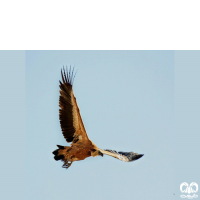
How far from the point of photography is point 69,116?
10297 millimetres

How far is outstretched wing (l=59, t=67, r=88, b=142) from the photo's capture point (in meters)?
10.2

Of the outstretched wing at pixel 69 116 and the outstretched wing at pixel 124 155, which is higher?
the outstretched wing at pixel 69 116

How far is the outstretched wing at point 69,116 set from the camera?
1023 centimetres

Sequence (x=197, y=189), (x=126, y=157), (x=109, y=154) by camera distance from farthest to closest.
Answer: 1. (x=197, y=189)
2. (x=126, y=157)
3. (x=109, y=154)

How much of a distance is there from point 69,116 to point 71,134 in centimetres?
55

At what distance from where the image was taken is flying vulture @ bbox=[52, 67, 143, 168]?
1016 centimetres

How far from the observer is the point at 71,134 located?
10344mm

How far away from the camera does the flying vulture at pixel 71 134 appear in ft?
33.3

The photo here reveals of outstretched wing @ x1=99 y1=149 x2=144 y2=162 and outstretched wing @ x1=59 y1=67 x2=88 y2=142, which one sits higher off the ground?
outstretched wing @ x1=59 y1=67 x2=88 y2=142

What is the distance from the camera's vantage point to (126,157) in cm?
1048
